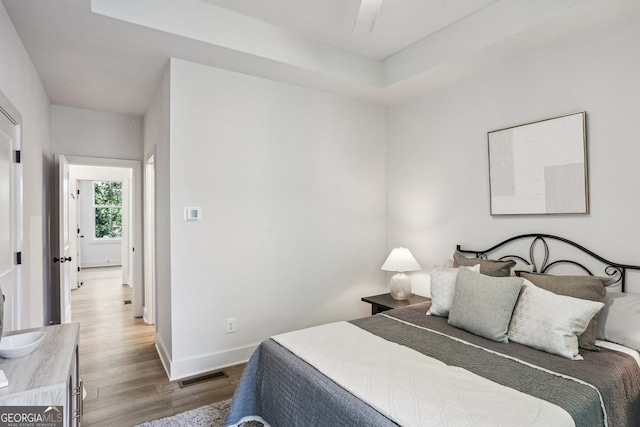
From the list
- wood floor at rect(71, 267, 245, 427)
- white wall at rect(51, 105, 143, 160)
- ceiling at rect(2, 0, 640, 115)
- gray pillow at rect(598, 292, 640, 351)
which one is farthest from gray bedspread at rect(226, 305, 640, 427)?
white wall at rect(51, 105, 143, 160)

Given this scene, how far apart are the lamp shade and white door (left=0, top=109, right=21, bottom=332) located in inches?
111

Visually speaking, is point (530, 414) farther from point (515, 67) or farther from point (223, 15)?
point (223, 15)

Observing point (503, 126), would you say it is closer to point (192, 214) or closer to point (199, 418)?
point (192, 214)

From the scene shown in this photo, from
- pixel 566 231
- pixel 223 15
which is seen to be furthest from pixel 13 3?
pixel 566 231

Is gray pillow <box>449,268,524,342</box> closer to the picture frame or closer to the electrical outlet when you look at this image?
the picture frame

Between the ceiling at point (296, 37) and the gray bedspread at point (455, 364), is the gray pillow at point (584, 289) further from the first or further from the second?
the ceiling at point (296, 37)

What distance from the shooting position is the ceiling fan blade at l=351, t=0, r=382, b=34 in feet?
6.56

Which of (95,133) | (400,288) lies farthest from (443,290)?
(95,133)

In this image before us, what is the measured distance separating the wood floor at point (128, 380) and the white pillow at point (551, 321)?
2.03m

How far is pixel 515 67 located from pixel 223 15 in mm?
2290

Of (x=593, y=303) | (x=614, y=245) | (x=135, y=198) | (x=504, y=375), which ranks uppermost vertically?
(x=135, y=198)

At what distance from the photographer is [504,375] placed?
5.40 ft

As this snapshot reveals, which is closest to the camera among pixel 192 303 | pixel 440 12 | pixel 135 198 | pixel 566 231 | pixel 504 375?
pixel 504 375

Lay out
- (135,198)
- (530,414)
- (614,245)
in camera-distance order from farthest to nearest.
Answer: (135,198), (614,245), (530,414)
